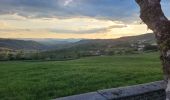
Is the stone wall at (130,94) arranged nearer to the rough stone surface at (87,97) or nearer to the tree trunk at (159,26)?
the rough stone surface at (87,97)

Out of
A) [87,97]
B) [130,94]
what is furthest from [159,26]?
[130,94]

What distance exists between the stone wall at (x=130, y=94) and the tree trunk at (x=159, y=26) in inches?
107

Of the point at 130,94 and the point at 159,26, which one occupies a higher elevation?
the point at 159,26

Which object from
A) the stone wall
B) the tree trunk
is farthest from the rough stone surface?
the tree trunk

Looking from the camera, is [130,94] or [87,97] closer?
[87,97]

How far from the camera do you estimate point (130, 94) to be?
10141 mm

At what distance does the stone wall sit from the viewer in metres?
9.18

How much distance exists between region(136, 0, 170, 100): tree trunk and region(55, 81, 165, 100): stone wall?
2.73m

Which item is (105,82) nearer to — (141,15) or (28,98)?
(28,98)

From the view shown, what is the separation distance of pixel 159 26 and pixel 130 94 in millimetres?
3712

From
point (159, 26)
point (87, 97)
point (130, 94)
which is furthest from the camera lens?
point (130, 94)

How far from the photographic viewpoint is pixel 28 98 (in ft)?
46.2

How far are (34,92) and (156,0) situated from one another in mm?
10032

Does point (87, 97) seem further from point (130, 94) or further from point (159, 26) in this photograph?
point (159, 26)
